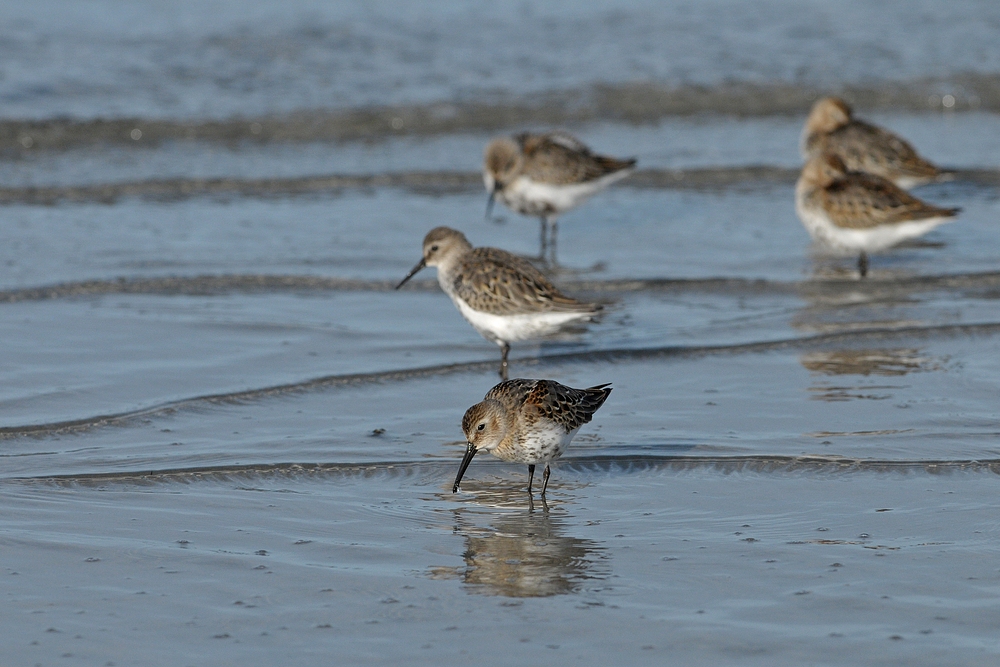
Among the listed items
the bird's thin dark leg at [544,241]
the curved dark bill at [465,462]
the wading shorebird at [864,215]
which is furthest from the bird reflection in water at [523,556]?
the bird's thin dark leg at [544,241]

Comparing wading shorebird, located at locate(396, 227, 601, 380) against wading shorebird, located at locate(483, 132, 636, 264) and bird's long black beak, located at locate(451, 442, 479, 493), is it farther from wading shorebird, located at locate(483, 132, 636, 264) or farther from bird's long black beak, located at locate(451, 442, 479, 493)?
wading shorebird, located at locate(483, 132, 636, 264)

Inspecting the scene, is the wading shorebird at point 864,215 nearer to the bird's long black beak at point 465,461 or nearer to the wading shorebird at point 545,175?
the wading shorebird at point 545,175

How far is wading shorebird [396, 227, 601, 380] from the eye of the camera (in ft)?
26.4

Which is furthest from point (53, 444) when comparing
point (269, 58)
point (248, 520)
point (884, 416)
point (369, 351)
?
point (269, 58)

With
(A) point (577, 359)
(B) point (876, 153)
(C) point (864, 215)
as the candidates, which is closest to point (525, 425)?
(A) point (577, 359)

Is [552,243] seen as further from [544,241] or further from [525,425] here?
[525,425]

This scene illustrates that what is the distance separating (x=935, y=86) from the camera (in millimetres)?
18172

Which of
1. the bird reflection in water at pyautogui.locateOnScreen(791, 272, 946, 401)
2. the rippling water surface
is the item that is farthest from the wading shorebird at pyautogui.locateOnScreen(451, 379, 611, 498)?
the bird reflection in water at pyautogui.locateOnScreen(791, 272, 946, 401)

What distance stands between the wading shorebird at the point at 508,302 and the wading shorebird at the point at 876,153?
5156 mm

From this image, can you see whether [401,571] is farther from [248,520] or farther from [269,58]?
[269,58]

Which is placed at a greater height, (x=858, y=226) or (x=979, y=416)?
(x=858, y=226)

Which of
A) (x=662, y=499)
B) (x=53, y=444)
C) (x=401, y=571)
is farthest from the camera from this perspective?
(x=53, y=444)

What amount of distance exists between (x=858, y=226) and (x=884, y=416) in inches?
144

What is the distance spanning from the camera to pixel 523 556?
5.50m
